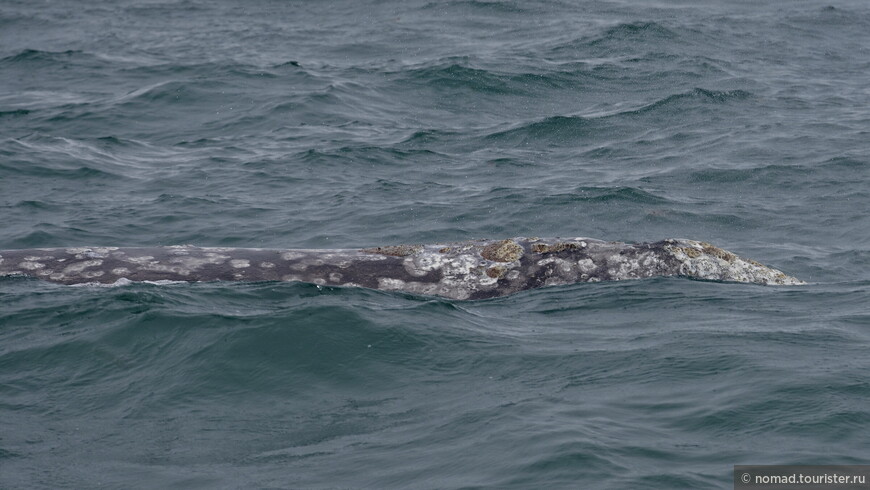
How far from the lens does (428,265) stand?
11406 mm

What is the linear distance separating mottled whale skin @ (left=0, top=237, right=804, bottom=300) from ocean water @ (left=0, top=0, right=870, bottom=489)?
0.28 metres

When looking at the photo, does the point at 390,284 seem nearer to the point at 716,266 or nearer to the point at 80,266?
the point at 80,266

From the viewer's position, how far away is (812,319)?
10.3 metres

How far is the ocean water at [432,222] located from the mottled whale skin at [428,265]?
282 mm

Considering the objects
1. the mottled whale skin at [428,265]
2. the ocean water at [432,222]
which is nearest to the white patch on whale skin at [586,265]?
the mottled whale skin at [428,265]

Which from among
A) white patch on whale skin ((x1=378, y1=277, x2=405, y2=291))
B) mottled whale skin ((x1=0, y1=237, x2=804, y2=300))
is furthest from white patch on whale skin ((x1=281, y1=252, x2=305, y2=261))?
white patch on whale skin ((x1=378, y1=277, x2=405, y2=291))

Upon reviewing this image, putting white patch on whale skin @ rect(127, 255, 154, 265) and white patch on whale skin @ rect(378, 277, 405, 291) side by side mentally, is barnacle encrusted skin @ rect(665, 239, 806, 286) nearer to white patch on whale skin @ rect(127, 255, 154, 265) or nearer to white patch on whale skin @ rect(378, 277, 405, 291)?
white patch on whale skin @ rect(378, 277, 405, 291)

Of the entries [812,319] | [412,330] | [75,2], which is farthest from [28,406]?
[75,2]

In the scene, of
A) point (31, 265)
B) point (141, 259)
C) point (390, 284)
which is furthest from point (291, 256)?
point (31, 265)

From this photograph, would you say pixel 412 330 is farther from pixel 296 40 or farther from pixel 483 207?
pixel 296 40

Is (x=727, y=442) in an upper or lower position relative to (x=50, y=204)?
upper

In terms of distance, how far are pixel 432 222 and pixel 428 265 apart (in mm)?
4394

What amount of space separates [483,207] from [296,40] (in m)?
14.0

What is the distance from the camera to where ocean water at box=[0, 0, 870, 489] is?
7508 millimetres
